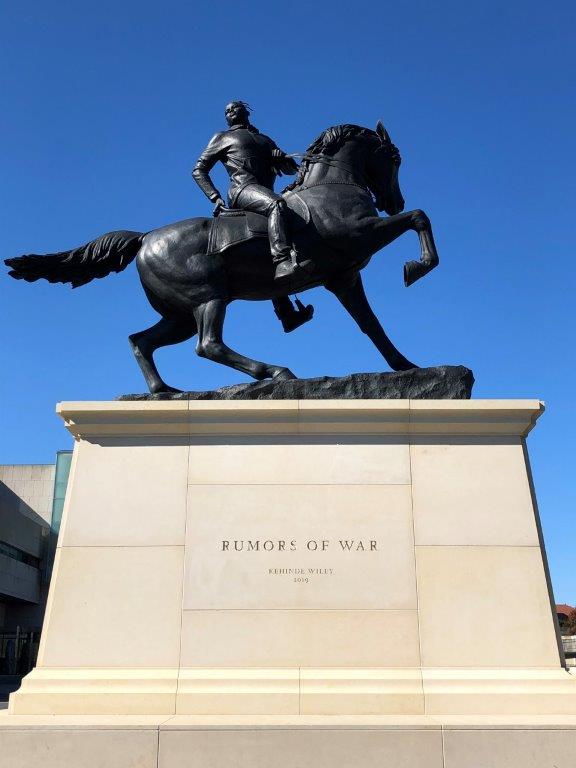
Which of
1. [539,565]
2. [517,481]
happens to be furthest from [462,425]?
[539,565]

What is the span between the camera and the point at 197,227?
964 cm

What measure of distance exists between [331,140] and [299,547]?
542 centimetres

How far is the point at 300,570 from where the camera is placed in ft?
24.6

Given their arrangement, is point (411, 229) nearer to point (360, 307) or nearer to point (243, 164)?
point (360, 307)

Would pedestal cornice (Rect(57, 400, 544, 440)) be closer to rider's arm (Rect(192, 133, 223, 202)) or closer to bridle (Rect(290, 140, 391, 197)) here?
bridle (Rect(290, 140, 391, 197))

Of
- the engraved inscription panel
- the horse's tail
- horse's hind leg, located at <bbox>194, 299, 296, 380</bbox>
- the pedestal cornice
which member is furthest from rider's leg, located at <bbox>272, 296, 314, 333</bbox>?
the engraved inscription panel

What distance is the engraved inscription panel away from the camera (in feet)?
24.3

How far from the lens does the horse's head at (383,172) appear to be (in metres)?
10.3

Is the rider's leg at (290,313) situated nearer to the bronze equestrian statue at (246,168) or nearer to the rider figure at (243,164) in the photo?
the bronze equestrian statue at (246,168)

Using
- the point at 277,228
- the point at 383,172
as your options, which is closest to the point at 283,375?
the point at 277,228

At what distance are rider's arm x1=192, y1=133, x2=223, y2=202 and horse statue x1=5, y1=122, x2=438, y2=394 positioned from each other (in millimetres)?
969
